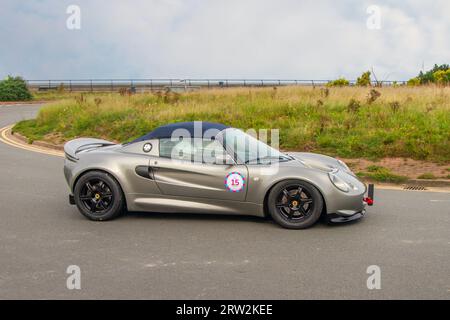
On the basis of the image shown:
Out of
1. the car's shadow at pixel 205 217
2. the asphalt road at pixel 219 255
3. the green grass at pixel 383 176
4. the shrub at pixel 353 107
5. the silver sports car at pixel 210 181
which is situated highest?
the shrub at pixel 353 107

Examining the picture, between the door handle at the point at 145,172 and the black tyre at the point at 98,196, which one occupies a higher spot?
the door handle at the point at 145,172

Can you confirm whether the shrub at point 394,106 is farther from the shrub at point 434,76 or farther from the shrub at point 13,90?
the shrub at point 13,90

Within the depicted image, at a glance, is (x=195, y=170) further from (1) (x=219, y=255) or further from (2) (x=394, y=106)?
(2) (x=394, y=106)

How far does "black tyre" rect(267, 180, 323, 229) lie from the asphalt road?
0.47ft

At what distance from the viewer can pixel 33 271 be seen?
602 centimetres

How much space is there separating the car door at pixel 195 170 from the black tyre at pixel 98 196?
61 centimetres

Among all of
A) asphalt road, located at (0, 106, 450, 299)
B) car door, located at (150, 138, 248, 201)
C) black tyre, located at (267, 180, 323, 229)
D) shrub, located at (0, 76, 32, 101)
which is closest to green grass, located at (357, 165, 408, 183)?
asphalt road, located at (0, 106, 450, 299)

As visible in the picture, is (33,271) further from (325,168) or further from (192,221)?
(325,168)

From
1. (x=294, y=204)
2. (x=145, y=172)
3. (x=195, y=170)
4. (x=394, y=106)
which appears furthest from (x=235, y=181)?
(x=394, y=106)

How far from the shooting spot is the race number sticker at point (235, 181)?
303 inches

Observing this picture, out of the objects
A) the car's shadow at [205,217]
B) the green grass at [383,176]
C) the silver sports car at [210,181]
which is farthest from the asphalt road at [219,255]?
the green grass at [383,176]

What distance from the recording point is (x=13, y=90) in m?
41.2
